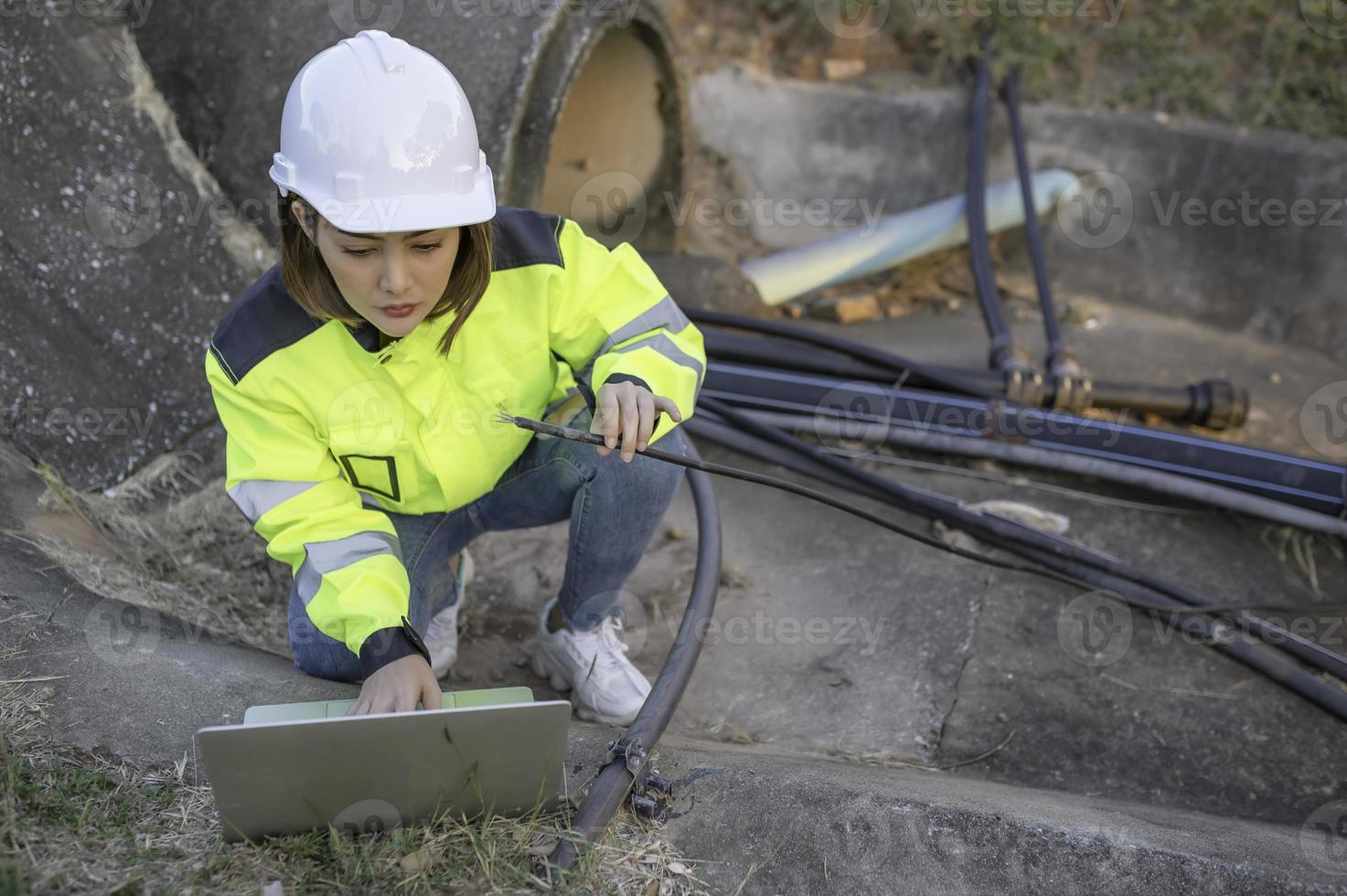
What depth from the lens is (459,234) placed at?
63.1 inches

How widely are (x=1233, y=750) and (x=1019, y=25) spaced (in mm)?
3119

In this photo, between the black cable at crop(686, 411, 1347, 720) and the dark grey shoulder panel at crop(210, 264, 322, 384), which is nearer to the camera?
the dark grey shoulder panel at crop(210, 264, 322, 384)

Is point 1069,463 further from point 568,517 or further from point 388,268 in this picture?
point 388,268

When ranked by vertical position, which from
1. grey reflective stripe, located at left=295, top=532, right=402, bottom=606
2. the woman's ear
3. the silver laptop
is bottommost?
the silver laptop

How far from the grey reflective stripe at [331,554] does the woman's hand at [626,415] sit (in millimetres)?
368

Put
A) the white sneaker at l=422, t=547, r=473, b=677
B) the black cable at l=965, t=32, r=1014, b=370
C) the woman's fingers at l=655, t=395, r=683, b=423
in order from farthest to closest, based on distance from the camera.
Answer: the black cable at l=965, t=32, r=1014, b=370 < the white sneaker at l=422, t=547, r=473, b=677 < the woman's fingers at l=655, t=395, r=683, b=423

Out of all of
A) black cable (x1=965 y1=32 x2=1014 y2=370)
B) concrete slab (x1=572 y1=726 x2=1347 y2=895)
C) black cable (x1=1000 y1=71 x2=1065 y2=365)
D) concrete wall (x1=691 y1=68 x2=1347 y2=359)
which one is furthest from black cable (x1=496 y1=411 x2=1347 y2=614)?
concrete wall (x1=691 y1=68 x2=1347 y2=359)

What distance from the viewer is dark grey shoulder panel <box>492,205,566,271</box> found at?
5.53 ft

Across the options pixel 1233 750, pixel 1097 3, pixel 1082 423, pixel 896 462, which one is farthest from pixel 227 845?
pixel 1097 3

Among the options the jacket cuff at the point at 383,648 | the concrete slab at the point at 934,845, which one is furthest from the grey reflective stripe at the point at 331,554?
the concrete slab at the point at 934,845

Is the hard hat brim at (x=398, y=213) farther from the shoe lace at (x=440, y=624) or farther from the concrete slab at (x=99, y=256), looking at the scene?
the concrete slab at (x=99, y=256)

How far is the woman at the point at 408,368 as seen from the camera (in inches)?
57.7

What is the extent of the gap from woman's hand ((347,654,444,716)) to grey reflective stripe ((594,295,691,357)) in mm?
592

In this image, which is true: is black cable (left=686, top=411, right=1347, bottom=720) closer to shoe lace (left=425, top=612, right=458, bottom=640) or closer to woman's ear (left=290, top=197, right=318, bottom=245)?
shoe lace (left=425, top=612, right=458, bottom=640)
